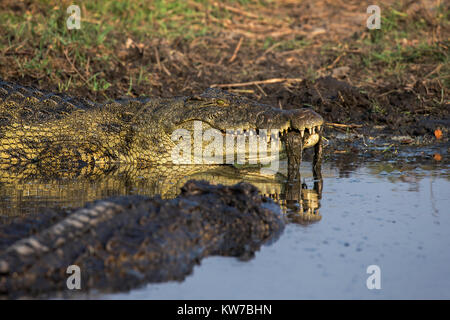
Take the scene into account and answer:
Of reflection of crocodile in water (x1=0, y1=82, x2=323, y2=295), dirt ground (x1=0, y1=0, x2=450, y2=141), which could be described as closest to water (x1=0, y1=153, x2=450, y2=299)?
reflection of crocodile in water (x1=0, y1=82, x2=323, y2=295)

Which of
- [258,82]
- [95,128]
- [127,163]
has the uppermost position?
[258,82]

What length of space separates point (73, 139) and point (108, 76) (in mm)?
1894

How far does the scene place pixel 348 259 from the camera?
3.23 metres

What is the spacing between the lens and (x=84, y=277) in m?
2.84

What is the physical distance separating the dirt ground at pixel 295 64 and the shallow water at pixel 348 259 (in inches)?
97.5

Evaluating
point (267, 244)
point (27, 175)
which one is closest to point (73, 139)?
point (27, 175)

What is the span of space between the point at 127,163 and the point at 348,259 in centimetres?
296

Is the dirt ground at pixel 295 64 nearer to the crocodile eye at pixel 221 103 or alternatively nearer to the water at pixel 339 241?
the crocodile eye at pixel 221 103

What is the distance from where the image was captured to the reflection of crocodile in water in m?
2.93

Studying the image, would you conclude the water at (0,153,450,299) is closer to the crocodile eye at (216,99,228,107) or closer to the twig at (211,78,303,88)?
the crocodile eye at (216,99,228,107)

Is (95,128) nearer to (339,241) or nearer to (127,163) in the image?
(127,163)

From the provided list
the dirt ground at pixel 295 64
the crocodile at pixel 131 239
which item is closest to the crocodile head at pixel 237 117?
the crocodile at pixel 131 239

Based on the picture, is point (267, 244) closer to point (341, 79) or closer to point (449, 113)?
→ point (449, 113)

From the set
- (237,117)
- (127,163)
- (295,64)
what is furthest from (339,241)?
(295,64)
